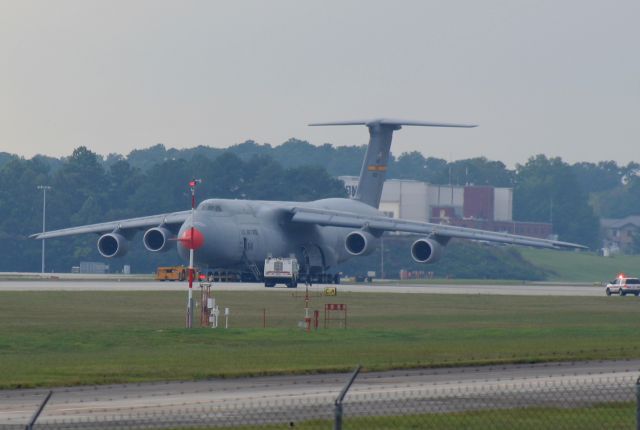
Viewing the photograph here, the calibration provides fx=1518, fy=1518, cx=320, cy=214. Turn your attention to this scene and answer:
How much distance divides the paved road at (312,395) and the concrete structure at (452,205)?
125404 millimetres

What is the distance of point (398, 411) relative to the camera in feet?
66.9

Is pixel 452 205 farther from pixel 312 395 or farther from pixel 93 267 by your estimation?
pixel 312 395

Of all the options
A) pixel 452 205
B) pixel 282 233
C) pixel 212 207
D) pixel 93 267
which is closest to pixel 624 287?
pixel 282 233

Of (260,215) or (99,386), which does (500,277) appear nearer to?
(260,215)

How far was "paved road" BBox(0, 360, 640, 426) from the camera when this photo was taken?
20000 mm

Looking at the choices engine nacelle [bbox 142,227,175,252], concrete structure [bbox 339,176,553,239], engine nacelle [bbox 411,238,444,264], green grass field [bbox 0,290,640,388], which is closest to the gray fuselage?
engine nacelle [bbox 142,227,175,252]

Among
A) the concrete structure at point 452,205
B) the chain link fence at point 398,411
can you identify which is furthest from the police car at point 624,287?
the concrete structure at point 452,205

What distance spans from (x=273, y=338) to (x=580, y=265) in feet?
357

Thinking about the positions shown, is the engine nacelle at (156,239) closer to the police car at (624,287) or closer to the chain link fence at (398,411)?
the police car at (624,287)

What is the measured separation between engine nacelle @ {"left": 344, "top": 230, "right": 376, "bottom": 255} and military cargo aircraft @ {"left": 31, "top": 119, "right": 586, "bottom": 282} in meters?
0.05

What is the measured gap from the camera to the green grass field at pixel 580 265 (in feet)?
447

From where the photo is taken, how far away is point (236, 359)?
30359mm

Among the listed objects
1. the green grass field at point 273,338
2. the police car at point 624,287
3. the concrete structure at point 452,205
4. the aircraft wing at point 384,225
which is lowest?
the green grass field at point 273,338

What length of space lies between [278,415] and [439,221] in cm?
14332
